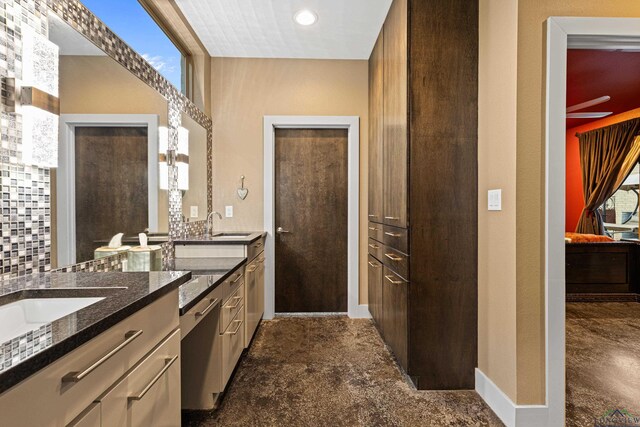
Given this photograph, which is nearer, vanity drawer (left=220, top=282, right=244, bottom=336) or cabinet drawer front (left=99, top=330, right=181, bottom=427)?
cabinet drawer front (left=99, top=330, right=181, bottom=427)

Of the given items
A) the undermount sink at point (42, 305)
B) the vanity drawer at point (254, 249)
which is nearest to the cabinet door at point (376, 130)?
the vanity drawer at point (254, 249)

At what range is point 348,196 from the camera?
3.49m

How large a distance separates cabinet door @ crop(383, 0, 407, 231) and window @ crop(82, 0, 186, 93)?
1.68 m

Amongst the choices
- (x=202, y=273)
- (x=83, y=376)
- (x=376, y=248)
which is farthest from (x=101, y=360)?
(x=376, y=248)

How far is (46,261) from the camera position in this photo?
1309mm

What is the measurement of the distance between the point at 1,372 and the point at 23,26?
1.29m

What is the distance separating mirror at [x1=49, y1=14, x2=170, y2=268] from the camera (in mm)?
1378

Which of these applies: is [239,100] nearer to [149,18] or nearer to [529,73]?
[149,18]

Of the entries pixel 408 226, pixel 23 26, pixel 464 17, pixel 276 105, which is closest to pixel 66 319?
pixel 23 26

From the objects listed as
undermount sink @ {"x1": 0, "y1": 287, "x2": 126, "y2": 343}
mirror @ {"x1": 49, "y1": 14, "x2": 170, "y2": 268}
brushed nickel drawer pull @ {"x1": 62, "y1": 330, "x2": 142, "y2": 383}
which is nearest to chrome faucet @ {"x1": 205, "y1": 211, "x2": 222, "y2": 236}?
mirror @ {"x1": 49, "y1": 14, "x2": 170, "y2": 268}

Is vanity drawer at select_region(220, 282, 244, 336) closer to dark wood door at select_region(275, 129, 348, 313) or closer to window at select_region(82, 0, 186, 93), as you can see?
dark wood door at select_region(275, 129, 348, 313)

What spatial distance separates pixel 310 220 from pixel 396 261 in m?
1.45

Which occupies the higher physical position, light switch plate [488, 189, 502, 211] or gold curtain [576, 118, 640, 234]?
gold curtain [576, 118, 640, 234]

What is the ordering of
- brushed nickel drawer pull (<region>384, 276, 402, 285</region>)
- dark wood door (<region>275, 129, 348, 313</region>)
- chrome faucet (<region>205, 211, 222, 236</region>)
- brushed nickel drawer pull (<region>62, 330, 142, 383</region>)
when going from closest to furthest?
brushed nickel drawer pull (<region>62, 330, 142, 383</region>) → brushed nickel drawer pull (<region>384, 276, 402, 285</region>) → chrome faucet (<region>205, 211, 222, 236</region>) → dark wood door (<region>275, 129, 348, 313</region>)
